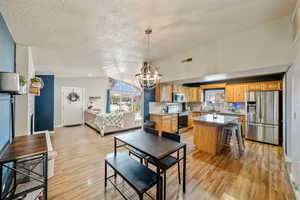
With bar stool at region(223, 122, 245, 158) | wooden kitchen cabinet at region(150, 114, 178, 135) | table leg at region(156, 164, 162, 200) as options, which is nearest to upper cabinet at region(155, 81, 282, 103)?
wooden kitchen cabinet at region(150, 114, 178, 135)

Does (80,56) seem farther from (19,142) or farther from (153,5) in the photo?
(153,5)

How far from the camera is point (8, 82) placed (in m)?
1.53

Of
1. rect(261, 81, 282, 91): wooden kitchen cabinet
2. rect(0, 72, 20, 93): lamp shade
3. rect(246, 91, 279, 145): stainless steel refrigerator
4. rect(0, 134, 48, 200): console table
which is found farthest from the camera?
rect(261, 81, 282, 91): wooden kitchen cabinet

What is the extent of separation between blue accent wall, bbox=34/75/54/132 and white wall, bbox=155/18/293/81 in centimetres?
516

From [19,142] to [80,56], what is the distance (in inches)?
92.9

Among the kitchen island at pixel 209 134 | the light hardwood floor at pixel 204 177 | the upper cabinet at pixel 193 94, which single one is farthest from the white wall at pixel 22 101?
the upper cabinet at pixel 193 94

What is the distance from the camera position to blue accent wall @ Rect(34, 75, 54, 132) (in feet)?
Answer: 15.7

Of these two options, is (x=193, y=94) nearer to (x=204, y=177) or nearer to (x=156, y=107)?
(x=156, y=107)

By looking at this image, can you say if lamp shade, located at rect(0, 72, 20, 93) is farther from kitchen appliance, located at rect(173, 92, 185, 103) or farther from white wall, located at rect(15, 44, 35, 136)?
kitchen appliance, located at rect(173, 92, 185, 103)

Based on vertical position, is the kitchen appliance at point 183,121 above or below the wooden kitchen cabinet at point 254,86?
below

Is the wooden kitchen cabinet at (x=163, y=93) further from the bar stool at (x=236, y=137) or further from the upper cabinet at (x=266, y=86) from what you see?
the upper cabinet at (x=266, y=86)

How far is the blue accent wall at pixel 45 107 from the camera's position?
4777 mm

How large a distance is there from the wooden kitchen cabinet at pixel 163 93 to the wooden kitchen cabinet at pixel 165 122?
25.0 inches

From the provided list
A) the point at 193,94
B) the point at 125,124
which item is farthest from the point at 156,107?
the point at 193,94
